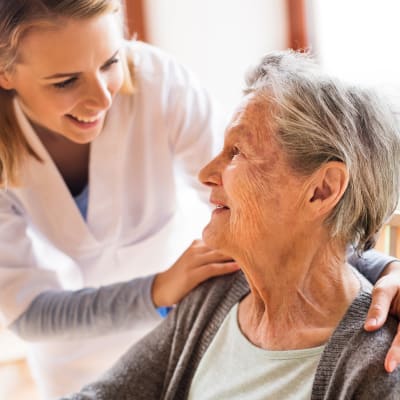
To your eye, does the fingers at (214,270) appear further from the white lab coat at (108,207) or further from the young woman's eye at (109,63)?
the young woman's eye at (109,63)

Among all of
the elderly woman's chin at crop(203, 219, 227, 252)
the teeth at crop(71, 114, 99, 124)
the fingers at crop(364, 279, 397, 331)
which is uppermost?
the teeth at crop(71, 114, 99, 124)

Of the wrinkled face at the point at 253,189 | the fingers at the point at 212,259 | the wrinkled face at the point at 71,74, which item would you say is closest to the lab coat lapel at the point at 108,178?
the wrinkled face at the point at 71,74

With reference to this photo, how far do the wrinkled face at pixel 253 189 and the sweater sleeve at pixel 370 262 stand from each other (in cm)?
20

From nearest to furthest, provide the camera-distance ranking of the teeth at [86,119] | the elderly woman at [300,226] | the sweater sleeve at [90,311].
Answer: the elderly woman at [300,226] → the teeth at [86,119] → the sweater sleeve at [90,311]

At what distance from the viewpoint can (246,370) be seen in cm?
136

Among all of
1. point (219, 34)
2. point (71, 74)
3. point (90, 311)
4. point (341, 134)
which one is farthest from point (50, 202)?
point (219, 34)

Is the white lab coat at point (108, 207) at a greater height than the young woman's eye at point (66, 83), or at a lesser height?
lesser

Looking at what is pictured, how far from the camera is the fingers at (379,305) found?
3.84 feet

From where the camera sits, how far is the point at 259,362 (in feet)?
4.39

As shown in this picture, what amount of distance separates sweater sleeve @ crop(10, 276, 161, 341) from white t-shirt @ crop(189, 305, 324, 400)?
27 cm

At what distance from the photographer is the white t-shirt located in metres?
1.26

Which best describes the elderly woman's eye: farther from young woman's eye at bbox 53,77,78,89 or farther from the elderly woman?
young woman's eye at bbox 53,77,78,89

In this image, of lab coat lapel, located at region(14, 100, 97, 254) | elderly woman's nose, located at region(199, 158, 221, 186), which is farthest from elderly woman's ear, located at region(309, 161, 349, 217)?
lab coat lapel, located at region(14, 100, 97, 254)

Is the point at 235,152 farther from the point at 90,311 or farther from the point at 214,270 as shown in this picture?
the point at 90,311
